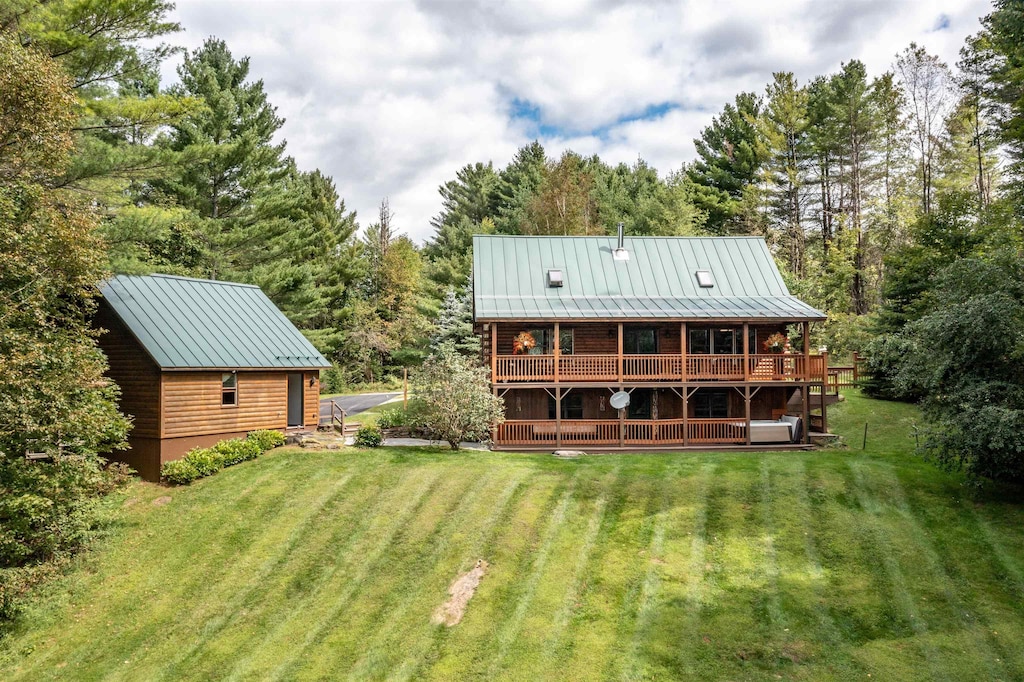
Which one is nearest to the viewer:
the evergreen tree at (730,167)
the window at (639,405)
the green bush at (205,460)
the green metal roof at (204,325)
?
the green bush at (205,460)

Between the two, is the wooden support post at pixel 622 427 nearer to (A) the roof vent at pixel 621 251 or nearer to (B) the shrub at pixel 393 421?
(A) the roof vent at pixel 621 251

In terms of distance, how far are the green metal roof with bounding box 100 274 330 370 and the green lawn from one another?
420 centimetres

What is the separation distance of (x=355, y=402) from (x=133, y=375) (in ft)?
59.5

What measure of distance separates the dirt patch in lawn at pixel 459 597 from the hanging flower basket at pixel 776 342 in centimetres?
1526

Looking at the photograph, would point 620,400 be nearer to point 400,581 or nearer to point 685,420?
point 685,420

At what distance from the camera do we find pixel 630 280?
26188mm

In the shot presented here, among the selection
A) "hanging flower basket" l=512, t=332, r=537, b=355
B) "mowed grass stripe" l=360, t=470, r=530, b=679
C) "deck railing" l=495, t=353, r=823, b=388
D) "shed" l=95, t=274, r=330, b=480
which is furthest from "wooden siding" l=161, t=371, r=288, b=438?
"mowed grass stripe" l=360, t=470, r=530, b=679

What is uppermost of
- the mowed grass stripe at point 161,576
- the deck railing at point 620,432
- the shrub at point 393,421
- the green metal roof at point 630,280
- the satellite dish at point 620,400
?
the green metal roof at point 630,280

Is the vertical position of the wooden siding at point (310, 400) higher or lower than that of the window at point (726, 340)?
lower

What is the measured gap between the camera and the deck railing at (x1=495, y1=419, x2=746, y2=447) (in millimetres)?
22875

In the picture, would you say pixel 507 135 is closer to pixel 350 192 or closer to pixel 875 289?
pixel 350 192

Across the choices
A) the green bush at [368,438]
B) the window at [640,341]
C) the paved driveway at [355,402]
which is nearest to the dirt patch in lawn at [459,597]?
the green bush at [368,438]

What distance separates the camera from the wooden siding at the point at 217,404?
754 inches

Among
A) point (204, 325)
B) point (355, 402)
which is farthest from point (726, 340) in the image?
point (355, 402)
